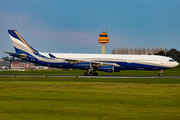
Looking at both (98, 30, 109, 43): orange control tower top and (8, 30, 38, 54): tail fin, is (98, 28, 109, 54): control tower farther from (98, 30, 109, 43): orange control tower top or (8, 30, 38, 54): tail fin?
(8, 30, 38, 54): tail fin

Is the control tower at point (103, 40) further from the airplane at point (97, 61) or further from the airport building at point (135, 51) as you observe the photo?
the airplane at point (97, 61)

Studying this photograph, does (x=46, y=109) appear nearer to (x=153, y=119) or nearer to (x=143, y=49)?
(x=153, y=119)

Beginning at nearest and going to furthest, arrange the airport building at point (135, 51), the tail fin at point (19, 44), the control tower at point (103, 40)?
the tail fin at point (19, 44) < the control tower at point (103, 40) < the airport building at point (135, 51)

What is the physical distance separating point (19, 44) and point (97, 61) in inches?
650

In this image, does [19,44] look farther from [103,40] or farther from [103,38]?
[103,38]

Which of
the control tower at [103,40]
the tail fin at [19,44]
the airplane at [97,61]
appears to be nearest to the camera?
the airplane at [97,61]

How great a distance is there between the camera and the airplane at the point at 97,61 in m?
49.3

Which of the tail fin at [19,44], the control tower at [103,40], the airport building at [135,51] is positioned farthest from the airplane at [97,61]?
the airport building at [135,51]

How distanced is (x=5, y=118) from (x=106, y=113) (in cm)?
465

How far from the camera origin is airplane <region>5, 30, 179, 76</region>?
49.3m

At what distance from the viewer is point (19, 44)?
172 feet

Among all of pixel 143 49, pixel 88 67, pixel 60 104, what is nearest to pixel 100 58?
pixel 88 67

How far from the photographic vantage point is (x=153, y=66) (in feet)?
162

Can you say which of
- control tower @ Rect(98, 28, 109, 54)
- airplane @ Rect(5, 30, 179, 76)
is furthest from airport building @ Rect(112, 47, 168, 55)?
airplane @ Rect(5, 30, 179, 76)
